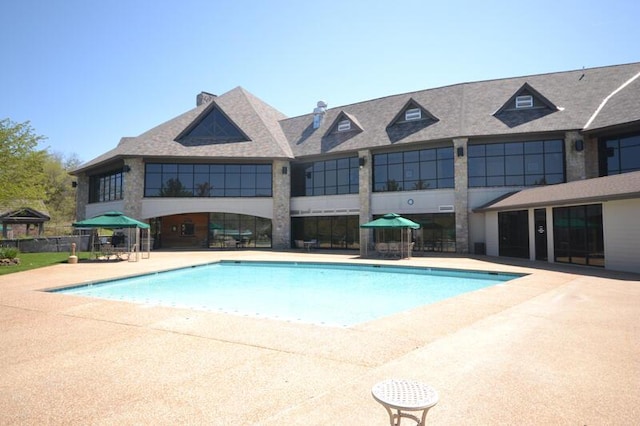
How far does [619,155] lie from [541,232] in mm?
7152

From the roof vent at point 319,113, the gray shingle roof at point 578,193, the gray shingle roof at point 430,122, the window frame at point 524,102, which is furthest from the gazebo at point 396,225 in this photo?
the roof vent at point 319,113

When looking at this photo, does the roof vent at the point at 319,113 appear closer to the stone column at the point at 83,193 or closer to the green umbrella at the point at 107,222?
the green umbrella at the point at 107,222

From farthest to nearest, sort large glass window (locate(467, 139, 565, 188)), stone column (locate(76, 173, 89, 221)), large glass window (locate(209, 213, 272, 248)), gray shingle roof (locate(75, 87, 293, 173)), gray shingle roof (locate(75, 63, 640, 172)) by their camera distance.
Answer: stone column (locate(76, 173, 89, 221)) < large glass window (locate(209, 213, 272, 248)) < gray shingle roof (locate(75, 87, 293, 173)) < large glass window (locate(467, 139, 565, 188)) < gray shingle roof (locate(75, 63, 640, 172))

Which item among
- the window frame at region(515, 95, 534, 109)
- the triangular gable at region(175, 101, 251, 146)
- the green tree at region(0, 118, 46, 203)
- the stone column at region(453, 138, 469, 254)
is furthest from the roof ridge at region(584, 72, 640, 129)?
the green tree at region(0, 118, 46, 203)

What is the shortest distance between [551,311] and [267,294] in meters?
7.87

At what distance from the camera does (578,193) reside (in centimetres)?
1573

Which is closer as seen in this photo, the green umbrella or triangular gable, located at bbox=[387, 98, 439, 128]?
the green umbrella

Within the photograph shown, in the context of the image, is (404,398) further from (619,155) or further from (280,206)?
(280,206)

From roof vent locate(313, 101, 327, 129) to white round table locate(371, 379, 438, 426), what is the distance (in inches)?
1138

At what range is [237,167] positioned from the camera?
2805 centimetres

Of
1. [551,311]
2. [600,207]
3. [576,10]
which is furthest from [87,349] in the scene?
[600,207]

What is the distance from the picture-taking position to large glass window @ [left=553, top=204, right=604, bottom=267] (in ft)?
50.3

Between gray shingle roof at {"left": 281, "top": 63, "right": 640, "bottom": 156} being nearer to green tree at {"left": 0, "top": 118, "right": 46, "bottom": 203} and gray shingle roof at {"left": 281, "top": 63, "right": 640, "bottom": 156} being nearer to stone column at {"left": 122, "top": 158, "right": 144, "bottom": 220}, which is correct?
stone column at {"left": 122, "top": 158, "right": 144, "bottom": 220}

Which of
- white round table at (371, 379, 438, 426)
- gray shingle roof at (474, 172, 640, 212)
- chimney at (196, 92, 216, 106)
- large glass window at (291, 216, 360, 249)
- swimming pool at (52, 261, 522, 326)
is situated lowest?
swimming pool at (52, 261, 522, 326)
